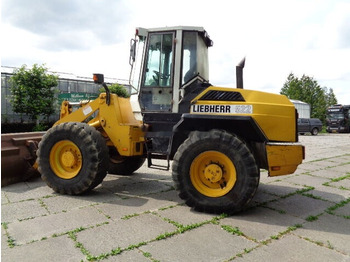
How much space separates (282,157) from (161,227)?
1.97 m

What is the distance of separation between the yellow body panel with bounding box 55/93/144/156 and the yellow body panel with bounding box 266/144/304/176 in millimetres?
2257

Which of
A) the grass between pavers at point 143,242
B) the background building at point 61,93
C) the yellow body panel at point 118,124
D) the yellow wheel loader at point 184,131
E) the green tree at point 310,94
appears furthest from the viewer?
the green tree at point 310,94

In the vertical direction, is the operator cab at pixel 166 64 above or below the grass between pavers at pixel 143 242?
above

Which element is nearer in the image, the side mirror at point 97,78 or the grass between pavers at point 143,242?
the grass between pavers at point 143,242

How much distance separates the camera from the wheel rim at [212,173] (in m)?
3.90

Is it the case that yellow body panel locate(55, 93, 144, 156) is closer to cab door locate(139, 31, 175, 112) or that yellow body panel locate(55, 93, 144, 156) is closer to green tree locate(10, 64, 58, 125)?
cab door locate(139, 31, 175, 112)

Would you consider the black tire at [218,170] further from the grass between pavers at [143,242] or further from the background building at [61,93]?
the background building at [61,93]

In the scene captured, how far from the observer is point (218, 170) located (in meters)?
3.92

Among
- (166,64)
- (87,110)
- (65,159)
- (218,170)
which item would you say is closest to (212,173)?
(218,170)

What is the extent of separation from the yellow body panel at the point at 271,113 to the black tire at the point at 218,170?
0.51 m

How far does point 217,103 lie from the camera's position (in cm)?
419

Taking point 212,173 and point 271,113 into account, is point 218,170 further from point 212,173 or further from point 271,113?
point 271,113

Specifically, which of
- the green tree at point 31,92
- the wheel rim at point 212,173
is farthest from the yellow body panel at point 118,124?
the green tree at point 31,92

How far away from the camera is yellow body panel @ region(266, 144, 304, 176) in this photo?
389cm
